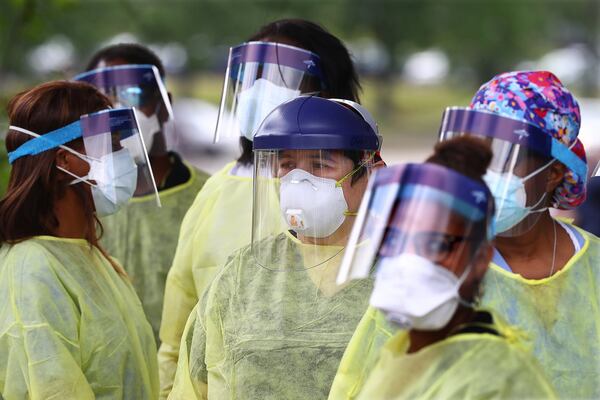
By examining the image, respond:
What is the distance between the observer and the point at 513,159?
3146 mm

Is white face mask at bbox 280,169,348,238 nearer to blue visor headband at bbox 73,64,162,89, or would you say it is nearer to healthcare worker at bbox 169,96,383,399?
healthcare worker at bbox 169,96,383,399

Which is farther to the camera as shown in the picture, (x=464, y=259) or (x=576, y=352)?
(x=576, y=352)

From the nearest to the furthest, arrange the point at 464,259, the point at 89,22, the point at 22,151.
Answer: the point at 464,259 → the point at 22,151 → the point at 89,22

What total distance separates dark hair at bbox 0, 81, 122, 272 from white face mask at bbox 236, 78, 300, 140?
68 centimetres

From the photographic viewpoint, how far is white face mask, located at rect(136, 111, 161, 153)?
16.3ft

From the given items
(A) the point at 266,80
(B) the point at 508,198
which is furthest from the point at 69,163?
(B) the point at 508,198

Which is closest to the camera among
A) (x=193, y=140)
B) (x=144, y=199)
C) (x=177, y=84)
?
(x=144, y=199)

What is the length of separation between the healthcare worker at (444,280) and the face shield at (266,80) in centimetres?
176

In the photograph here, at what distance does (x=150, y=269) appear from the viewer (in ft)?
16.1

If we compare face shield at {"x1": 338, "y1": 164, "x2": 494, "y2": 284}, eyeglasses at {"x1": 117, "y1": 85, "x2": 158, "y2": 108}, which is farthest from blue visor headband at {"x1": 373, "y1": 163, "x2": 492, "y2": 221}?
eyeglasses at {"x1": 117, "y1": 85, "x2": 158, "y2": 108}

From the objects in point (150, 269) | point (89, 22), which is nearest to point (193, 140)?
point (89, 22)

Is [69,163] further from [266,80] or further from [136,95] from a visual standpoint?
[136,95]

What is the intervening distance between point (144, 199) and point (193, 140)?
15.5m

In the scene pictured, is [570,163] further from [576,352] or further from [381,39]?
[381,39]
